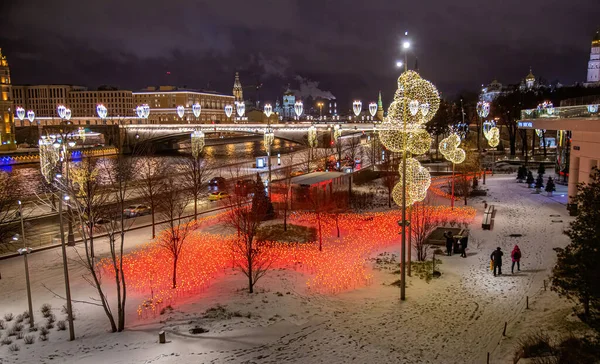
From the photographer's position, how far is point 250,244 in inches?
553

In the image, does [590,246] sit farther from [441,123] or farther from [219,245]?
[441,123]

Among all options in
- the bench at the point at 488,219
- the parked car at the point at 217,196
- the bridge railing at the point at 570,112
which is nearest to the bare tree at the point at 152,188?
the parked car at the point at 217,196

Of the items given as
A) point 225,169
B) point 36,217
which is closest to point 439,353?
point 36,217

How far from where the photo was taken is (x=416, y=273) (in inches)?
587

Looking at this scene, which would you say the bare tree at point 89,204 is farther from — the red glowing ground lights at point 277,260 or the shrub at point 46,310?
the red glowing ground lights at point 277,260

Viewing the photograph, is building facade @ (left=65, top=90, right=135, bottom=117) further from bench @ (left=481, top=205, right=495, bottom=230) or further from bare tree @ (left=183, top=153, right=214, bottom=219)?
bench @ (left=481, top=205, right=495, bottom=230)

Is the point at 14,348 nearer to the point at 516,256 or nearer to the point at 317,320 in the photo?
the point at 317,320

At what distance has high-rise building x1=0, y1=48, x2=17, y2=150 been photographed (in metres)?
75.1

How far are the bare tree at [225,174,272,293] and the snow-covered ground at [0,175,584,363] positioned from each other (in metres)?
0.50

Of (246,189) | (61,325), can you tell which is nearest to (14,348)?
(61,325)

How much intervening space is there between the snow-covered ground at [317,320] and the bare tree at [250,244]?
1.63 ft

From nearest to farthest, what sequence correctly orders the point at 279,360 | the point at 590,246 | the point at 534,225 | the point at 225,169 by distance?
the point at 590,246
the point at 279,360
the point at 534,225
the point at 225,169

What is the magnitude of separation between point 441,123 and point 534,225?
40097 millimetres

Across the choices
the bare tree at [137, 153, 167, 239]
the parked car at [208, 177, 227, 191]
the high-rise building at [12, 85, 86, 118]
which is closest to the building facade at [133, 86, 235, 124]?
the high-rise building at [12, 85, 86, 118]
